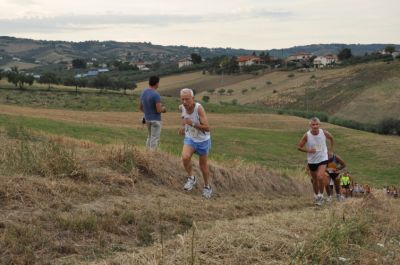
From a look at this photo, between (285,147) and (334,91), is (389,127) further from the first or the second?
(334,91)

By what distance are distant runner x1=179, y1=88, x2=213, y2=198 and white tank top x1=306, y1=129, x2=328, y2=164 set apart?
2.19 meters

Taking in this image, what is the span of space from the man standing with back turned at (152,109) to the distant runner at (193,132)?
53.9 inches

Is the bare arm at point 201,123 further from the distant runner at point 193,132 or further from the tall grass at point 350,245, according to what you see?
the tall grass at point 350,245

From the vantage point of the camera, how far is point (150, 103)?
9594 millimetres

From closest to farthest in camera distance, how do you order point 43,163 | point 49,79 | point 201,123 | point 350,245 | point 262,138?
point 350,245, point 43,163, point 201,123, point 262,138, point 49,79

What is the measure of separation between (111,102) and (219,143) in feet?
105

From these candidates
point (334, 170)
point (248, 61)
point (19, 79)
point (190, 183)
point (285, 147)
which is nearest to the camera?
point (190, 183)

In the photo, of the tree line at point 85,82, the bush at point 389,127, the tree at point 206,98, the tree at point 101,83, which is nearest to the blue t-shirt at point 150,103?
the bush at point 389,127

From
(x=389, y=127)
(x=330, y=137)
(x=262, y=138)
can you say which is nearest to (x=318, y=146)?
(x=330, y=137)

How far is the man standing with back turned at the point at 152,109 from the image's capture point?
952cm

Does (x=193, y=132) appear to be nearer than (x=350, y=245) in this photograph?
No

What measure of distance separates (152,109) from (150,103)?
0.41 ft

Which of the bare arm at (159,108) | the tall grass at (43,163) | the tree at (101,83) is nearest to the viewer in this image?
the tall grass at (43,163)

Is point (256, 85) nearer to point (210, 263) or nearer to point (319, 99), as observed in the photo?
point (319, 99)
